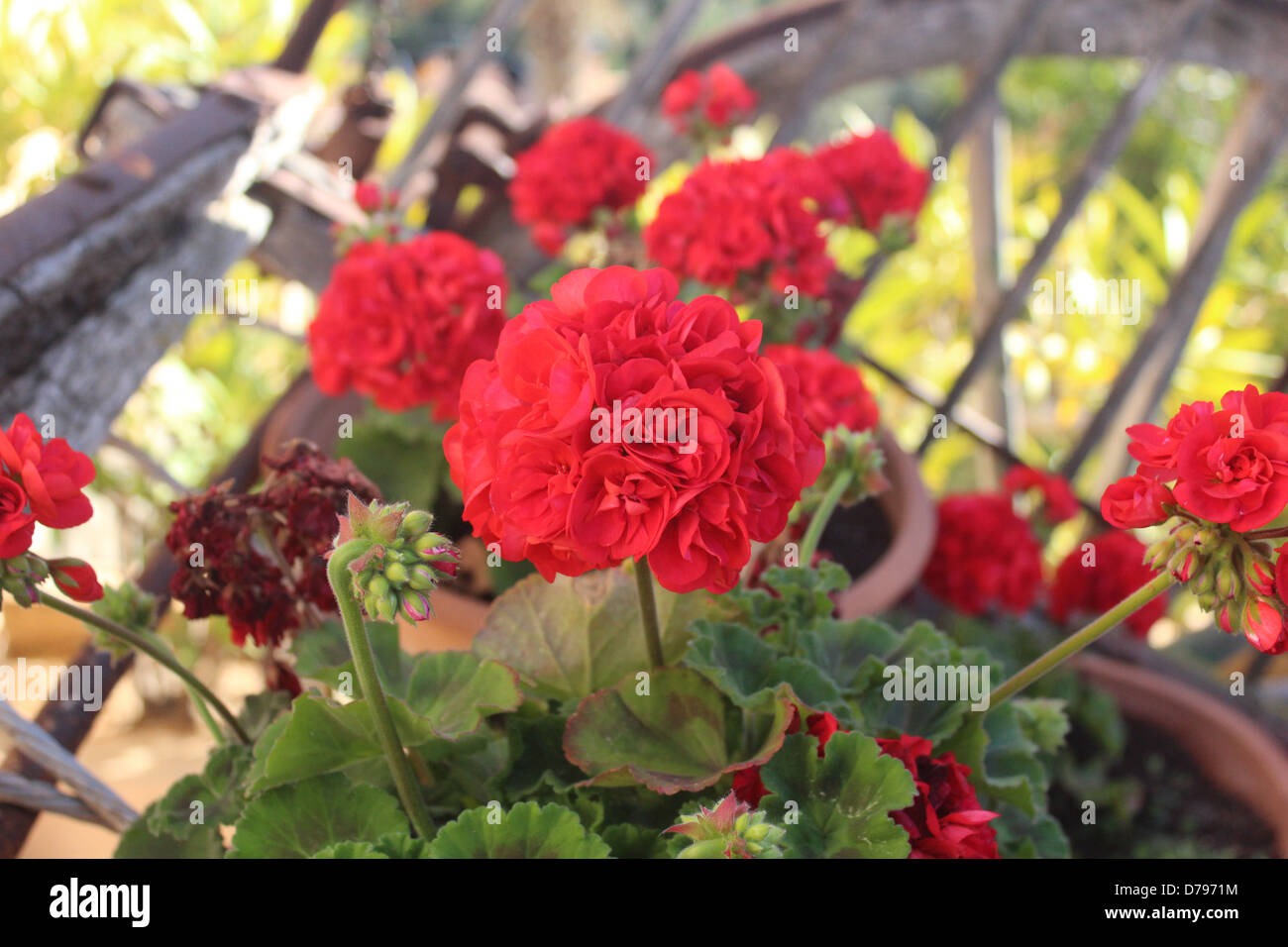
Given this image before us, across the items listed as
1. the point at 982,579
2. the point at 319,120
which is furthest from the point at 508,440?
the point at 319,120

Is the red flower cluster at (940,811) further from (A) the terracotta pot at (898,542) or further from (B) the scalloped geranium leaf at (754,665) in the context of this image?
(A) the terracotta pot at (898,542)

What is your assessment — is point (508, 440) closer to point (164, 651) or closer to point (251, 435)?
point (164, 651)

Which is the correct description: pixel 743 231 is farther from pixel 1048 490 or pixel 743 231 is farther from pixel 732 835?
pixel 1048 490

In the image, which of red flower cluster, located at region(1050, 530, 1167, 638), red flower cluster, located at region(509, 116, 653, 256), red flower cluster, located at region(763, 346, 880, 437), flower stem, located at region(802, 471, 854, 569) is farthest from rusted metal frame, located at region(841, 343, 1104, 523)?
flower stem, located at region(802, 471, 854, 569)

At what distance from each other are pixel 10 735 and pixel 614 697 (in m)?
0.38

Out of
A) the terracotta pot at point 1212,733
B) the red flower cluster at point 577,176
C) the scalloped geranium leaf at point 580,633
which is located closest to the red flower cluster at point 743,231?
the red flower cluster at point 577,176

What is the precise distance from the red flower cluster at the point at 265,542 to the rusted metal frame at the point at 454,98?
81cm

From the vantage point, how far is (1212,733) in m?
1.33

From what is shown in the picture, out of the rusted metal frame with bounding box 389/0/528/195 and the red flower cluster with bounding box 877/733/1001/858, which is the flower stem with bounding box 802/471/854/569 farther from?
the rusted metal frame with bounding box 389/0/528/195

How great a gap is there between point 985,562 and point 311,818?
0.93 meters

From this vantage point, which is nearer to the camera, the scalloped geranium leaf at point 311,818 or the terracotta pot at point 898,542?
the scalloped geranium leaf at point 311,818

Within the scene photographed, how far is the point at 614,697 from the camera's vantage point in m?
0.60

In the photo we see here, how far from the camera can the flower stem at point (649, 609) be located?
1.72 feet

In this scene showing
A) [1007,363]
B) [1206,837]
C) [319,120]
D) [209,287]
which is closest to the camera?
[209,287]
